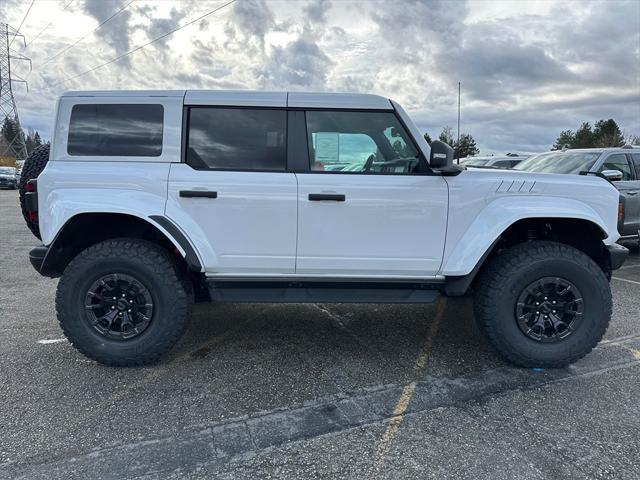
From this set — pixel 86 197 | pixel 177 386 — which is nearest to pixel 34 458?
pixel 177 386

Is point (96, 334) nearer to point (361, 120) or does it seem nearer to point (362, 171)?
point (362, 171)

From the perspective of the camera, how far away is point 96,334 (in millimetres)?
3402

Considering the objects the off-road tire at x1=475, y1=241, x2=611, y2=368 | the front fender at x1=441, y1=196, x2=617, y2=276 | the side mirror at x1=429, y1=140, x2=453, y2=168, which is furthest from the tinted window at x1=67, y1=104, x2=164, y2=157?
the off-road tire at x1=475, y1=241, x2=611, y2=368

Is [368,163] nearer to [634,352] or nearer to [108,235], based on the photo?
[108,235]

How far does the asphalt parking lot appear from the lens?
7.89 feet

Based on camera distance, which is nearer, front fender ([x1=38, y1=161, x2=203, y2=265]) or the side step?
front fender ([x1=38, y1=161, x2=203, y2=265])

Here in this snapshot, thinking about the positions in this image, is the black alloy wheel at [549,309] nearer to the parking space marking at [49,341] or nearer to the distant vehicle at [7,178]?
the parking space marking at [49,341]

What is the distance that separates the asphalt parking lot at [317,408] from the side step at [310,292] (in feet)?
1.73

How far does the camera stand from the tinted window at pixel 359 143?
343 cm

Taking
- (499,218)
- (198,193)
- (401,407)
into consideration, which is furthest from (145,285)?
(499,218)

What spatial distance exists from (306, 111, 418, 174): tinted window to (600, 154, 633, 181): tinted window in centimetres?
555

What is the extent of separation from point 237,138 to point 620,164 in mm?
6872

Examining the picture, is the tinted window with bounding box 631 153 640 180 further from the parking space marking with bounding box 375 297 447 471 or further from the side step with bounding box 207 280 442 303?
the side step with bounding box 207 280 442 303

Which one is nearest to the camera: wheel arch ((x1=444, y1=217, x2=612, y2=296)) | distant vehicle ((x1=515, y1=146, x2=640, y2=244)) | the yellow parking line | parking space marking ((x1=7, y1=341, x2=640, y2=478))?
parking space marking ((x1=7, y1=341, x2=640, y2=478))
